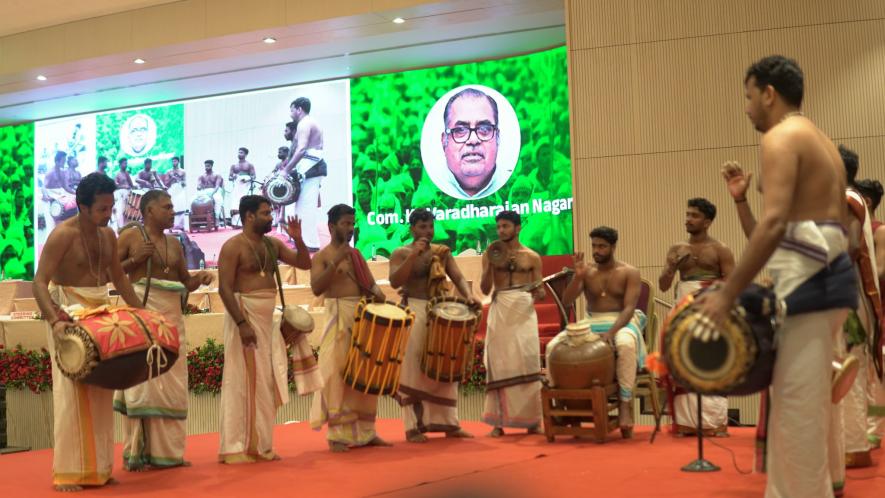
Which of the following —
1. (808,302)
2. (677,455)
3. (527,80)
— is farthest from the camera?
(527,80)

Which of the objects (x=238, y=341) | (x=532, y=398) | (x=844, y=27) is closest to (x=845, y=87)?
(x=844, y=27)

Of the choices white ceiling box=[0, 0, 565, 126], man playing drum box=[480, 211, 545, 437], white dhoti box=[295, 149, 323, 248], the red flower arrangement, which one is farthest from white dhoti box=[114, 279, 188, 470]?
white dhoti box=[295, 149, 323, 248]

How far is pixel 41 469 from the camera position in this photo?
6.28m

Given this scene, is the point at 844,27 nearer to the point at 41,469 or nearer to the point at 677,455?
the point at 677,455

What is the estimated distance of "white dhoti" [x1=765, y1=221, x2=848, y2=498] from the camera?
3.12 m

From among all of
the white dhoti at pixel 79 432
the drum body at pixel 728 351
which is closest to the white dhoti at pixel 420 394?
the white dhoti at pixel 79 432

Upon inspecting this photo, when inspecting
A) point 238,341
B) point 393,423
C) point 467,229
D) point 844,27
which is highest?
point 844,27

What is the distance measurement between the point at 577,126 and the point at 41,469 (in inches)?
240

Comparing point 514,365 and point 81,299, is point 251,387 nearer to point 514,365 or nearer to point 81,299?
point 81,299

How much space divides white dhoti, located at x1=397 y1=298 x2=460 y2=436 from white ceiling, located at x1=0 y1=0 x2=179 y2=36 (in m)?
7.54

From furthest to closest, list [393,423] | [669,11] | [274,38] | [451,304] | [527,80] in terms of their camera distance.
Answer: [527,80] → [274,38] → [669,11] → [393,423] → [451,304]

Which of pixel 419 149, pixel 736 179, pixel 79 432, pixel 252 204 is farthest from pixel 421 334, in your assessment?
pixel 419 149

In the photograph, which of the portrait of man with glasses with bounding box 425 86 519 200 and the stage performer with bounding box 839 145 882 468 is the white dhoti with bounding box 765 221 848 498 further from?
the portrait of man with glasses with bounding box 425 86 519 200

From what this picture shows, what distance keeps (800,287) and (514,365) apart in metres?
4.53
